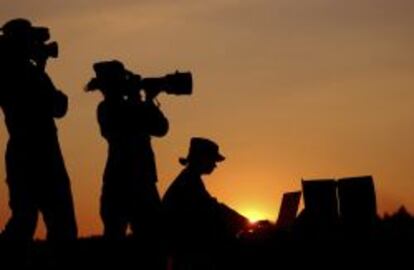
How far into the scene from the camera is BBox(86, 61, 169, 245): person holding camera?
11.0 m

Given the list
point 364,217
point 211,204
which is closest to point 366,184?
point 364,217

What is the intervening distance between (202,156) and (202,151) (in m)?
0.06

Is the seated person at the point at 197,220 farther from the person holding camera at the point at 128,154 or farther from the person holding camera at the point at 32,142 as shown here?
the person holding camera at the point at 32,142

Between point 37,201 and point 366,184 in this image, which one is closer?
point 37,201

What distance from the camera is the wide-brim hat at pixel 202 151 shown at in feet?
38.7

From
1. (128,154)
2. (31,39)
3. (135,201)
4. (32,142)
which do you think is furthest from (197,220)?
(31,39)

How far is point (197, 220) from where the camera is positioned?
11.3 m

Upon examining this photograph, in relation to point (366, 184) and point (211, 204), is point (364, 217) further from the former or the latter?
point (211, 204)

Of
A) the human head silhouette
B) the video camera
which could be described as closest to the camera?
the human head silhouette

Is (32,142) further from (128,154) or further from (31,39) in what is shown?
(128,154)

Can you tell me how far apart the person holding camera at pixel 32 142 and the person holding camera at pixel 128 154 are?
1.07 m

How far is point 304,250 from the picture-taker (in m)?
12.3

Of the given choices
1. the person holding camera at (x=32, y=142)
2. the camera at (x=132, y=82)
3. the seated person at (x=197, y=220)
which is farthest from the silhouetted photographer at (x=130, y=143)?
the person holding camera at (x=32, y=142)

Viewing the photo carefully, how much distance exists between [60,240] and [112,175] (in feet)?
4.93
